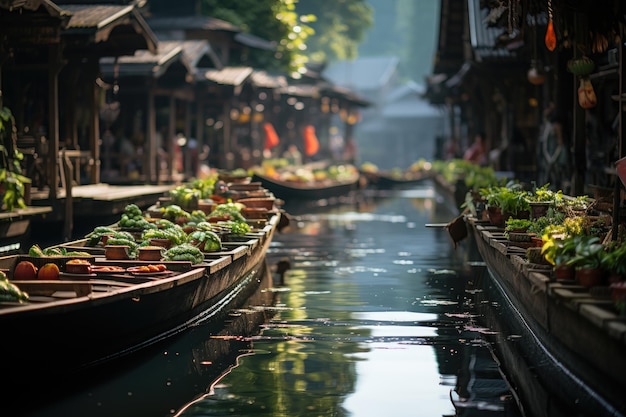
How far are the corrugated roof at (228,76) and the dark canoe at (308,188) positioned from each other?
2.45m

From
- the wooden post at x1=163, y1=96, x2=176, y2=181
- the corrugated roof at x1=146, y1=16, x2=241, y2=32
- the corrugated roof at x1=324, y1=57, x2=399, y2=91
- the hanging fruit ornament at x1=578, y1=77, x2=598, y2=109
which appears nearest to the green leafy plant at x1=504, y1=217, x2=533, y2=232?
the hanging fruit ornament at x1=578, y1=77, x2=598, y2=109

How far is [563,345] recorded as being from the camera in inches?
372

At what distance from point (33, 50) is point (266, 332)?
11.0 metres

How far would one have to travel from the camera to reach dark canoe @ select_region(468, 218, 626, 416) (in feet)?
25.9

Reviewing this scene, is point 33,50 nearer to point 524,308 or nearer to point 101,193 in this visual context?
point 101,193

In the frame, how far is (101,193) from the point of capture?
2109 cm

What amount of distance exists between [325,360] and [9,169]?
315 inches

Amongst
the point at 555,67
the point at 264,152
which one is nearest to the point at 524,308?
the point at 555,67

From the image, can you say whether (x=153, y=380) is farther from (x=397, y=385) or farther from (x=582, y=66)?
(x=582, y=66)

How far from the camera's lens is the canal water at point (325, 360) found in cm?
854

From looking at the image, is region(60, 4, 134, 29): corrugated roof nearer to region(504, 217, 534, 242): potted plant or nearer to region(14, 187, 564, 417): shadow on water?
region(14, 187, 564, 417): shadow on water

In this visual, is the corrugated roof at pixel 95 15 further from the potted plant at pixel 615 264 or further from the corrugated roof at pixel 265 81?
the potted plant at pixel 615 264

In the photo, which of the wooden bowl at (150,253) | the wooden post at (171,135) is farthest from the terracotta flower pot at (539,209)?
the wooden post at (171,135)

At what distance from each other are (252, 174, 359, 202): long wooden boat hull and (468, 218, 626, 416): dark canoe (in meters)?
19.2
